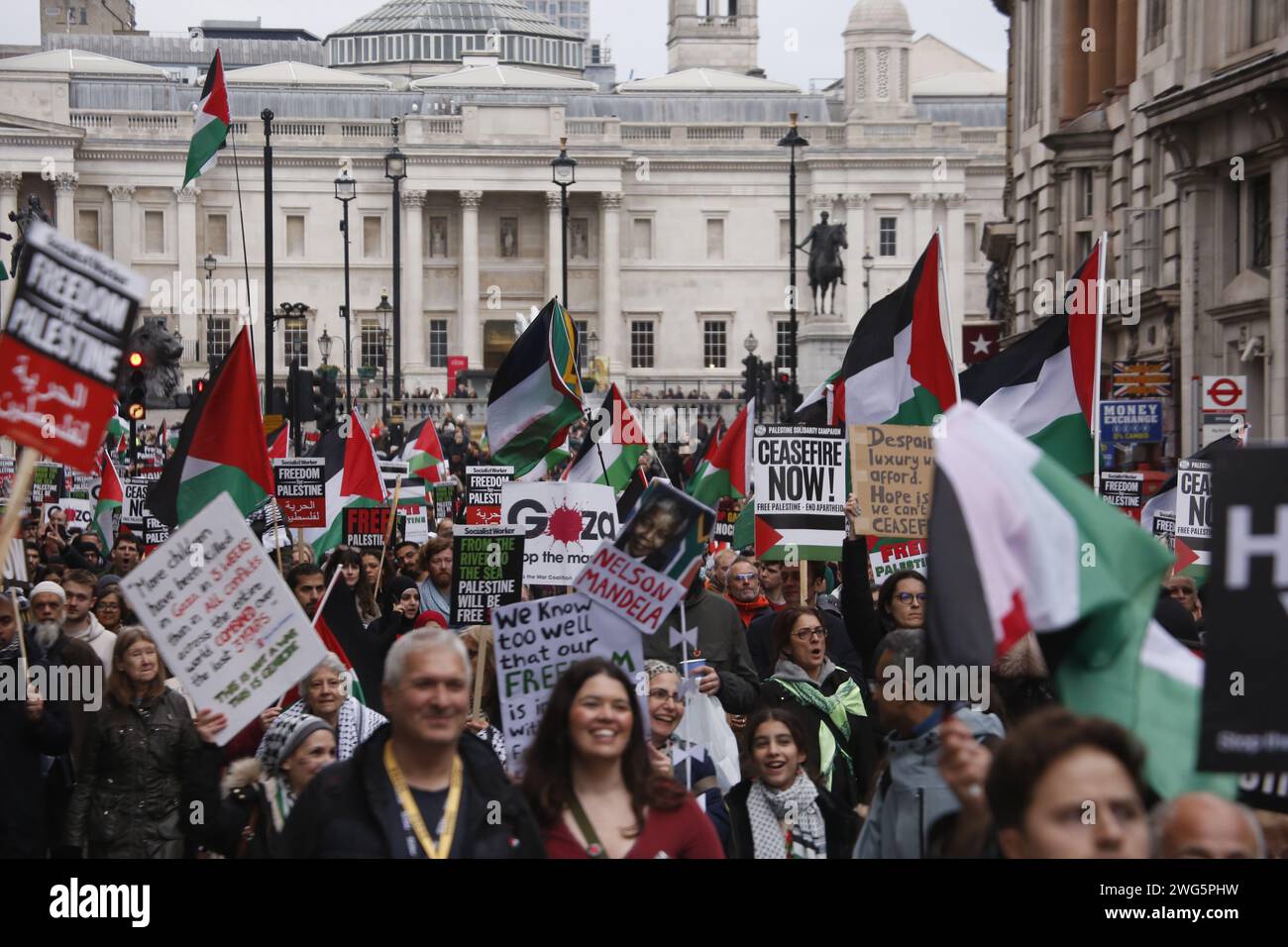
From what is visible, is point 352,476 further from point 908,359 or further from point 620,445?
point 908,359

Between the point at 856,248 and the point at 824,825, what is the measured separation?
246ft

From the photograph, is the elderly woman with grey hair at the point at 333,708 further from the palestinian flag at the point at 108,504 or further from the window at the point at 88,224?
the window at the point at 88,224

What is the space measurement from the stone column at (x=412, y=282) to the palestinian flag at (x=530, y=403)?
65.6 meters

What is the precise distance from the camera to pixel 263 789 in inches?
257

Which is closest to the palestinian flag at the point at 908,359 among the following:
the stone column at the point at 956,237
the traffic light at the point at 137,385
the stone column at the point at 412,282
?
the traffic light at the point at 137,385

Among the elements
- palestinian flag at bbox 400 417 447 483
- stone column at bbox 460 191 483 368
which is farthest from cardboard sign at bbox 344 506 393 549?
stone column at bbox 460 191 483 368

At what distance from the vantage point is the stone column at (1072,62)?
33156 millimetres

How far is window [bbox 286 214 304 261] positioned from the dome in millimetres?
20850

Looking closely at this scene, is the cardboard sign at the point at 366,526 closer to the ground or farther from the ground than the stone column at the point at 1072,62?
closer to the ground

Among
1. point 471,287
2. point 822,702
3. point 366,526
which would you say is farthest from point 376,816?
point 471,287

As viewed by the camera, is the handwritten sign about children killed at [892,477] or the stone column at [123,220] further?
the stone column at [123,220]

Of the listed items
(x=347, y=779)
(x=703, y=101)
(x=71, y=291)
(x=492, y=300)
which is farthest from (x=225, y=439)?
(x=703, y=101)
